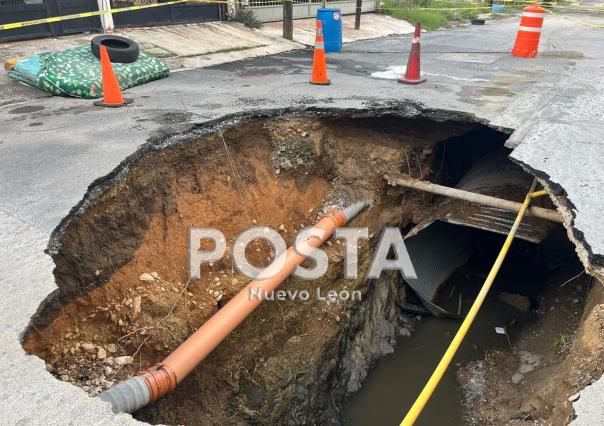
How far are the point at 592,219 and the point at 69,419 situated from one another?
338cm

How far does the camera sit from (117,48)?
6461mm

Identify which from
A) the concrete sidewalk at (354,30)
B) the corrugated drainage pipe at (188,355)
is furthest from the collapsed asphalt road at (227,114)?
the concrete sidewalk at (354,30)

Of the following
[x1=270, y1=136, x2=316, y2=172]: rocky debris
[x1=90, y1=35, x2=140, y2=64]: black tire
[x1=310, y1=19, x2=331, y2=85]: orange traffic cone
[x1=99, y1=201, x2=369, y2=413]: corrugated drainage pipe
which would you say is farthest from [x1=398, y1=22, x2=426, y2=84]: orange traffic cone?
[x1=90, y1=35, x2=140, y2=64]: black tire

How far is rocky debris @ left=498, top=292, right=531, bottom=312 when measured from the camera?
5.96 meters

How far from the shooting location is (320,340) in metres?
4.57

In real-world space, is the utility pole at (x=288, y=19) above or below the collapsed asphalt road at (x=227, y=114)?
above

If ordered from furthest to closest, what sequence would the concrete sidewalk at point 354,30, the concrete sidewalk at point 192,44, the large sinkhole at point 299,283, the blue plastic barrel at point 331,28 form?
the concrete sidewalk at point 354,30 → the blue plastic barrel at point 331,28 → the concrete sidewalk at point 192,44 → the large sinkhole at point 299,283

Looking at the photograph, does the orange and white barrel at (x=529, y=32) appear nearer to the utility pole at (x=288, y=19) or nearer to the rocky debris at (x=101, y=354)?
the utility pole at (x=288, y=19)

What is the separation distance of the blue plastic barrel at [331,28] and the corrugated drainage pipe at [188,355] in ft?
19.9

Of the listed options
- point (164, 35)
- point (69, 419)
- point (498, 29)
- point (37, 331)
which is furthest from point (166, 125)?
point (498, 29)

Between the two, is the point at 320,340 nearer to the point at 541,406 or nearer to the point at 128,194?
the point at 541,406

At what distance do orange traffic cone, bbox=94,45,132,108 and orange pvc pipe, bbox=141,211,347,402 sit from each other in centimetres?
291

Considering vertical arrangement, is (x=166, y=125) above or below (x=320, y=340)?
above

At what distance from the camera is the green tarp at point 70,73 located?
5930 mm
